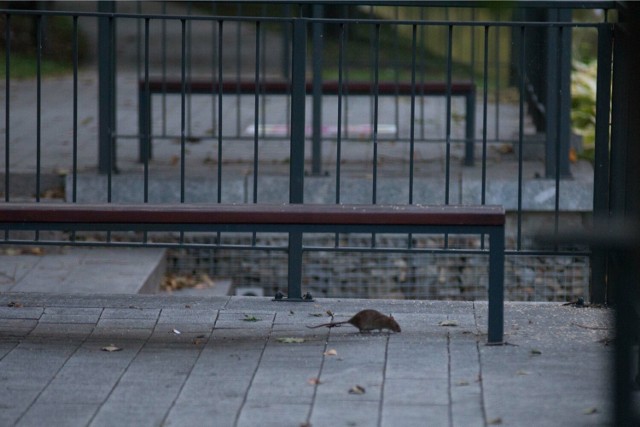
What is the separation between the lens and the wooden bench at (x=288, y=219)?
15.5 feet

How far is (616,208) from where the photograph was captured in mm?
5410

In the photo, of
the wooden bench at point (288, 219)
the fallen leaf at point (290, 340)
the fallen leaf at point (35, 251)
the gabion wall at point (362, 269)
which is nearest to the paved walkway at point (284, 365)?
the fallen leaf at point (290, 340)

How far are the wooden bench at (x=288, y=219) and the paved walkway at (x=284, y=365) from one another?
35 cm

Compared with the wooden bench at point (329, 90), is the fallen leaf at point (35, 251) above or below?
below

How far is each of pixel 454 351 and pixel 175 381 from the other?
1.11 metres

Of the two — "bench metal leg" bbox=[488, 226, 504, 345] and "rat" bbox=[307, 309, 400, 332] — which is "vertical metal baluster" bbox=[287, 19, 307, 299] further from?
"bench metal leg" bbox=[488, 226, 504, 345]

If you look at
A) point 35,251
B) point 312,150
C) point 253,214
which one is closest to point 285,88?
point 312,150

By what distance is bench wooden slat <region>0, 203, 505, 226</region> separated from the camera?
4.72 m

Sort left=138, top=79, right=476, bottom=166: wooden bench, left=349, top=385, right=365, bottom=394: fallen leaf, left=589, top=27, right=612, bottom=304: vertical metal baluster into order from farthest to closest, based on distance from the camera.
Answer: left=138, top=79, right=476, bottom=166: wooden bench
left=589, top=27, right=612, bottom=304: vertical metal baluster
left=349, top=385, right=365, bottom=394: fallen leaf

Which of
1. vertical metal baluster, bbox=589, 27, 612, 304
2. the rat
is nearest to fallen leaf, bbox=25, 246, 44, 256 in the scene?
the rat

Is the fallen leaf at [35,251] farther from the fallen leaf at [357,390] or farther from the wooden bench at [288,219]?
the fallen leaf at [357,390]

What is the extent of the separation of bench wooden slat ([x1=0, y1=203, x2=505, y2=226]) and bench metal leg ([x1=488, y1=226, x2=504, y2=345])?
0.06 m

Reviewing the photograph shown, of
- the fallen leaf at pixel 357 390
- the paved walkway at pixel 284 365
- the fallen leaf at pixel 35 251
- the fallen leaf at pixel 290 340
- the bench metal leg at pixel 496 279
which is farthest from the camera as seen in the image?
the fallen leaf at pixel 35 251

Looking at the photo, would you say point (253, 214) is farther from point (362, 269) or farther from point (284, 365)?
point (362, 269)
